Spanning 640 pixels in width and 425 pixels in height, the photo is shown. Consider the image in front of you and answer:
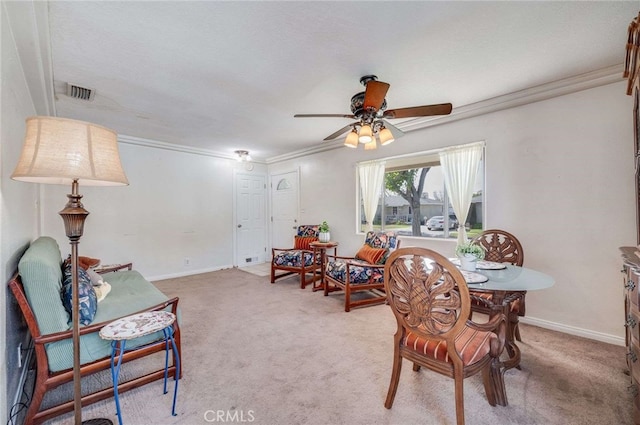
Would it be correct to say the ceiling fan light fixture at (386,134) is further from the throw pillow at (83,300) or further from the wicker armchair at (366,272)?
the throw pillow at (83,300)

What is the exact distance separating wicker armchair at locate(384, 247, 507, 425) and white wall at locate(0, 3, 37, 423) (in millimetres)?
2042

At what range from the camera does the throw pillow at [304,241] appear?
4793mm

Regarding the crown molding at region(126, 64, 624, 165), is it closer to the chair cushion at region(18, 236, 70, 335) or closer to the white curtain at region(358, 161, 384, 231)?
the white curtain at region(358, 161, 384, 231)

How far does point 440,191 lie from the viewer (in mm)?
3752

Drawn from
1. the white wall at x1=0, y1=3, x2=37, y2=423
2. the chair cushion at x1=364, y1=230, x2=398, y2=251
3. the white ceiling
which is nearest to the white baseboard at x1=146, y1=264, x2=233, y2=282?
the white ceiling

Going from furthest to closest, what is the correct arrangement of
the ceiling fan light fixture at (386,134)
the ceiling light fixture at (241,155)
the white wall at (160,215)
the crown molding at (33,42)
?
the ceiling light fixture at (241,155) < the white wall at (160,215) < the ceiling fan light fixture at (386,134) < the crown molding at (33,42)

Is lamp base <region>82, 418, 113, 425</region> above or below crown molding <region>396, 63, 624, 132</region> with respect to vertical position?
below

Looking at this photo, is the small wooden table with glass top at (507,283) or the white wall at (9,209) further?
the small wooden table with glass top at (507,283)

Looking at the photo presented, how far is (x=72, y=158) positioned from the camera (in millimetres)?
1265

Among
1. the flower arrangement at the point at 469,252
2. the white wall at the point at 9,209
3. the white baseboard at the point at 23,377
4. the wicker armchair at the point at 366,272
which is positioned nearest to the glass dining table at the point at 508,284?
the flower arrangement at the point at 469,252

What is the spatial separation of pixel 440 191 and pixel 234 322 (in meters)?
3.11

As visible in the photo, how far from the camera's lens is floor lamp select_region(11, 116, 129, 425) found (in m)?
1.22

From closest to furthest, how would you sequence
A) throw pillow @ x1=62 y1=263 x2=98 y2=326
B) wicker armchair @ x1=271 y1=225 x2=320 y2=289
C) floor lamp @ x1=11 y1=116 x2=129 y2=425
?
floor lamp @ x1=11 y1=116 x2=129 y2=425 < throw pillow @ x1=62 y1=263 x2=98 y2=326 < wicker armchair @ x1=271 y1=225 x2=320 y2=289

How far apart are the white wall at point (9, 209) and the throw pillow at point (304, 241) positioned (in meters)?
3.43
